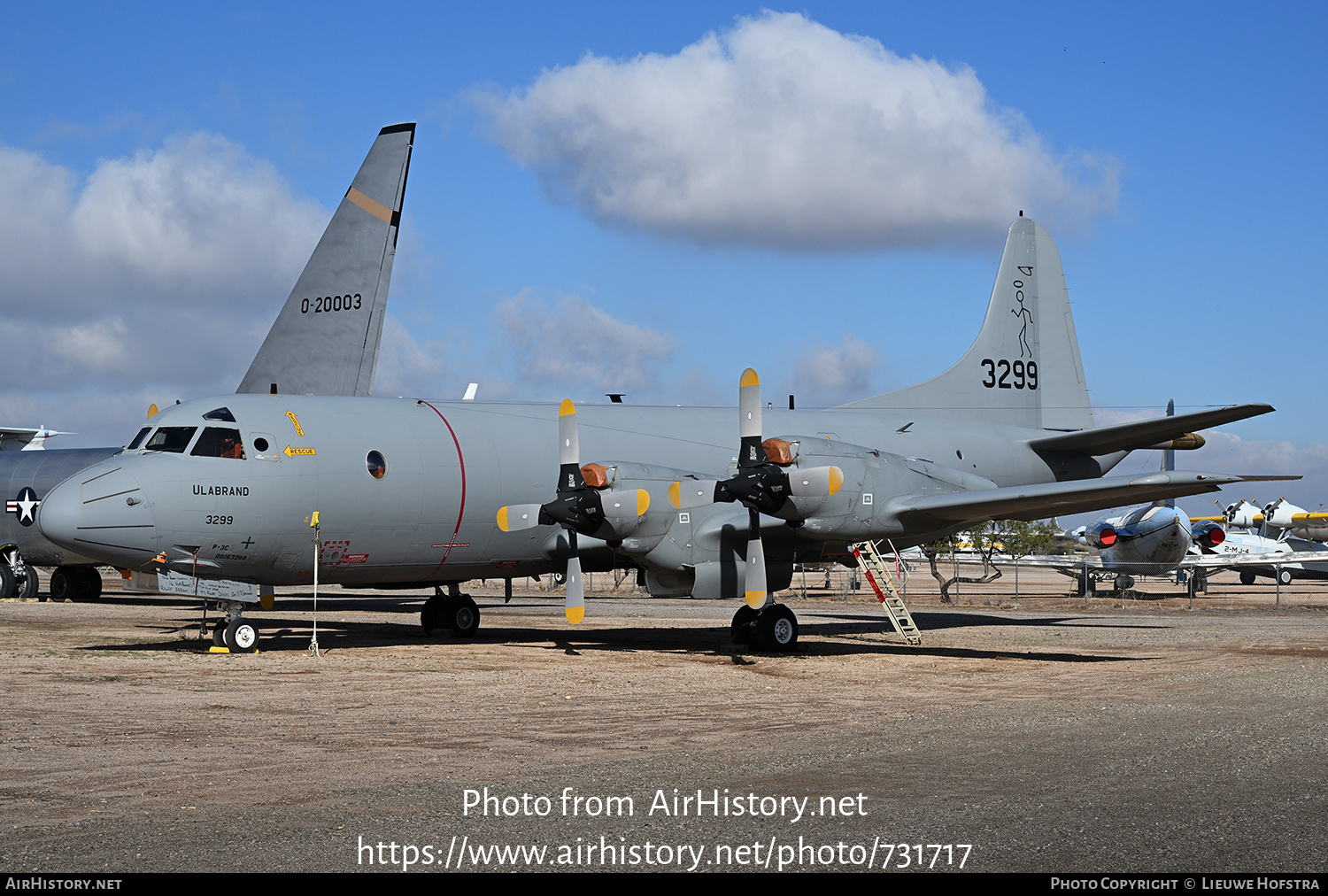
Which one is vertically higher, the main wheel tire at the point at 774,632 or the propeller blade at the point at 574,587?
the propeller blade at the point at 574,587

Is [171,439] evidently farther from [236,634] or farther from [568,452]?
[568,452]

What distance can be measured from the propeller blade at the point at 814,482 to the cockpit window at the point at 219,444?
8.03 m

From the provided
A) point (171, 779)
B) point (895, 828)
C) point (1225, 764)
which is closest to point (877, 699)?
point (1225, 764)

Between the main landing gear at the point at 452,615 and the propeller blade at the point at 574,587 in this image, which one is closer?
the propeller blade at the point at 574,587

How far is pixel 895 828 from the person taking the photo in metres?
6.99

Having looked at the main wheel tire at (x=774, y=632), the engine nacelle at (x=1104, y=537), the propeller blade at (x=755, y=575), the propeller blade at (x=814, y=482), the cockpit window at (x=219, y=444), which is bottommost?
the main wheel tire at (x=774, y=632)

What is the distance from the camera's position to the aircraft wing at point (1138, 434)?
62.8 ft

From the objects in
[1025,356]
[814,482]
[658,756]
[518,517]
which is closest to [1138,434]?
[1025,356]

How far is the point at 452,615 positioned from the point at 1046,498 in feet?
35.0

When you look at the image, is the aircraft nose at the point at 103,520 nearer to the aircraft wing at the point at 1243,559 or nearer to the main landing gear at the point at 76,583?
the main landing gear at the point at 76,583

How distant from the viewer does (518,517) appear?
18422 mm

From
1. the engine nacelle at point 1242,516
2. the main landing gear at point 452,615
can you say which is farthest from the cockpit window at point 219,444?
the engine nacelle at point 1242,516

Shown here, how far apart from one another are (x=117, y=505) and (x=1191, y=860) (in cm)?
1426

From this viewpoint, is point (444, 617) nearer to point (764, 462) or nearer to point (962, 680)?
point (764, 462)
